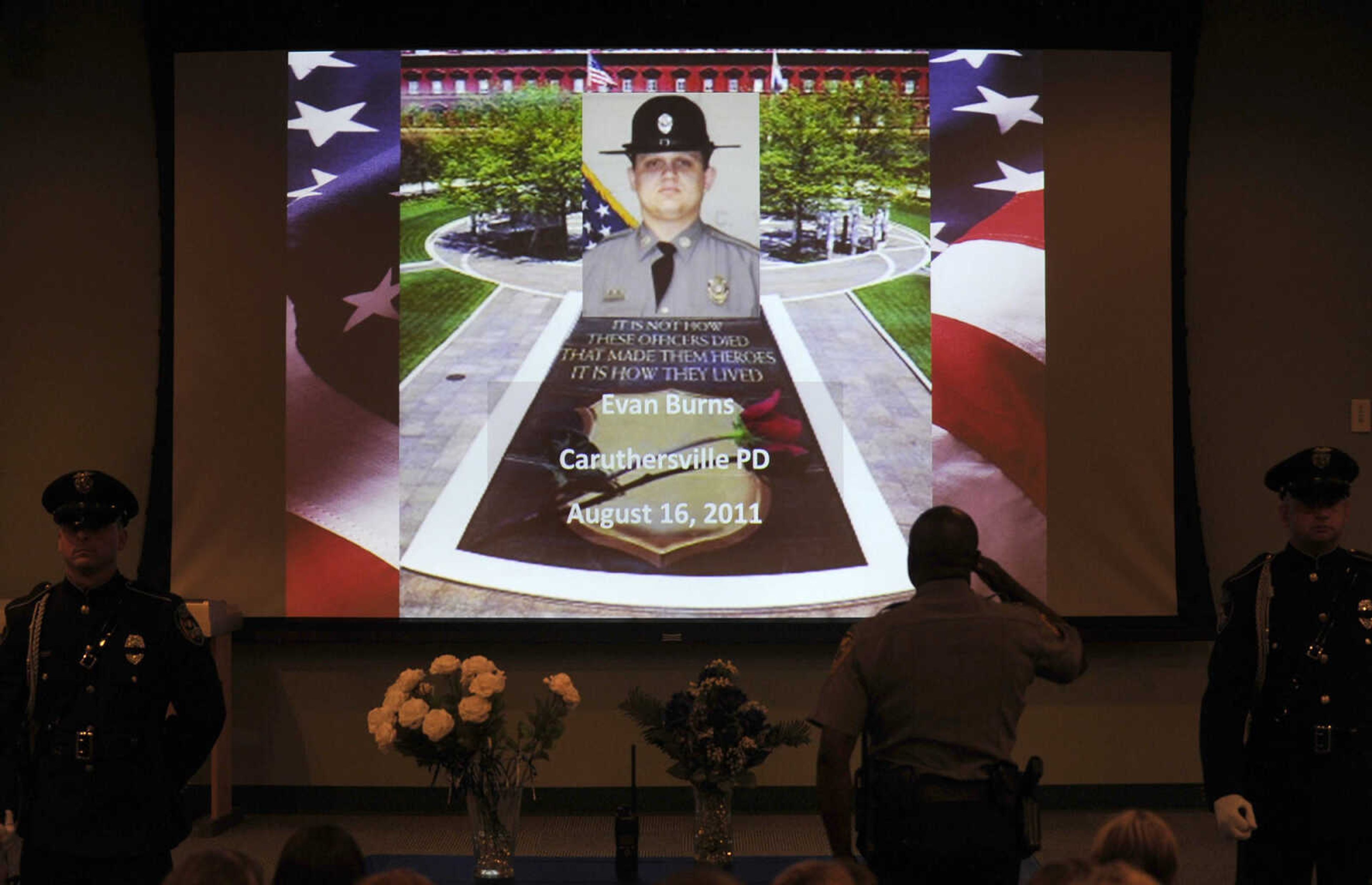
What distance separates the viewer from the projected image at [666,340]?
5.35m

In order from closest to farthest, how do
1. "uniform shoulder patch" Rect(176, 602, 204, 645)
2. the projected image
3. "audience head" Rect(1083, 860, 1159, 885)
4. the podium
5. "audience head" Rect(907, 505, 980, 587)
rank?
1. "audience head" Rect(1083, 860, 1159, 885)
2. "audience head" Rect(907, 505, 980, 587)
3. "uniform shoulder patch" Rect(176, 602, 204, 645)
4. the podium
5. the projected image

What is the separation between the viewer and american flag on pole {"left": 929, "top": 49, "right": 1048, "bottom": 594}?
539 cm

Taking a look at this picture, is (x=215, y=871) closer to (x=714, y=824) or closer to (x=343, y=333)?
(x=714, y=824)

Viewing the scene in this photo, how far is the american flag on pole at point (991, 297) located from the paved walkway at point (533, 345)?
0.42 ft

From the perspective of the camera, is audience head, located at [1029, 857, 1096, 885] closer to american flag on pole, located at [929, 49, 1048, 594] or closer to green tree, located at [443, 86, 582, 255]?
american flag on pole, located at [929, 49, 1048, 594]

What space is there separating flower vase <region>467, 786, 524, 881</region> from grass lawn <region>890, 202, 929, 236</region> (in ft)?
10.2

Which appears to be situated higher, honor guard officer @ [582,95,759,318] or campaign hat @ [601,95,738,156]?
campaign hat @ [601,95,738,156]

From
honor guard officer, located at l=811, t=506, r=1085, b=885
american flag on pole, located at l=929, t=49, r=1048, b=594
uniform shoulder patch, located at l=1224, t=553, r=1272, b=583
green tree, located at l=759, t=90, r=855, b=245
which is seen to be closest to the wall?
american flag on pole, located at l=929, t=49, r=1048, b=594

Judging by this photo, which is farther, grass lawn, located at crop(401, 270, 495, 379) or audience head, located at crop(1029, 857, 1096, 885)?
grass lawn, located at crop(401, 270, 495, 379)

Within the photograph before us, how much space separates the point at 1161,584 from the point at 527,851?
2.62 m

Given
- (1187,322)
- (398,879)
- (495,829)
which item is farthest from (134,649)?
(1187,322)

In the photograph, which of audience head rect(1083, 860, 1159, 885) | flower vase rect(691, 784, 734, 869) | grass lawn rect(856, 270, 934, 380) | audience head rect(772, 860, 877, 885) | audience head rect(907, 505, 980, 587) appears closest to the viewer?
audience head rect(1083, 860, 1159, 885)

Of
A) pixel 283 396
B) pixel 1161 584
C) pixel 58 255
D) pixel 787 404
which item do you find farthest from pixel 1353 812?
pixel 58 255

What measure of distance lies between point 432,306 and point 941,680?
3.26m
